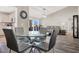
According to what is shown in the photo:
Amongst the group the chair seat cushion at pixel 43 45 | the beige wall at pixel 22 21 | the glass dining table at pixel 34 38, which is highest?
the beige wall at pixel 22 21

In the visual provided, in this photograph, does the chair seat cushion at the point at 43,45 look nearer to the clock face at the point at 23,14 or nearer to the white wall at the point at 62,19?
the white wall at the point at 62,19

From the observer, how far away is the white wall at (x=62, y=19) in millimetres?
2682

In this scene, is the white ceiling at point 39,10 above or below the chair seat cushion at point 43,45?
above

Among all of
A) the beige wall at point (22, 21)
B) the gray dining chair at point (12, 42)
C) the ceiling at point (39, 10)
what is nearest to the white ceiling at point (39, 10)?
the ceiling at point (39, 10)

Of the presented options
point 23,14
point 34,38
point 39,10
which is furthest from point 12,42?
point 39,10

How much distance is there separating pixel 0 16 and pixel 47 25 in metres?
1.03

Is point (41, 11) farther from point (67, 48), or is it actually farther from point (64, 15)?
point (67, 48)

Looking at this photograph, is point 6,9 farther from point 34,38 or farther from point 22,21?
point 34,38

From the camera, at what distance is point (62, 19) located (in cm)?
274

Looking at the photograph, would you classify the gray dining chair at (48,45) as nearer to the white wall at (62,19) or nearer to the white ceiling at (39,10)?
the white wall at (62,19)

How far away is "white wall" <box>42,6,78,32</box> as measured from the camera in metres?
2.68
